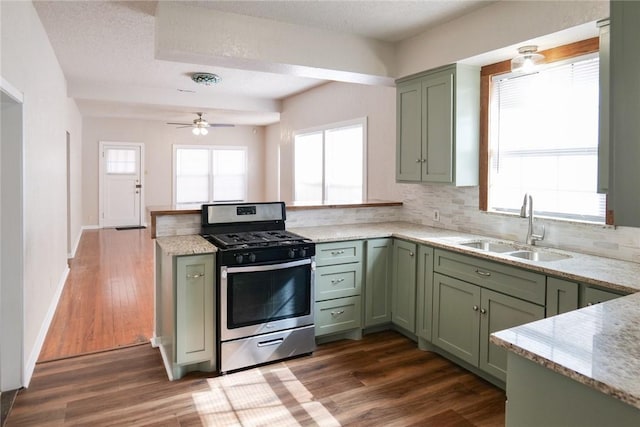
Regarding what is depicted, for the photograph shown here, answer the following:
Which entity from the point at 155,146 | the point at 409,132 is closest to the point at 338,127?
the point at 409,132

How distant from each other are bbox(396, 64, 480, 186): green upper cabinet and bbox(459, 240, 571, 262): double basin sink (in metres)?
0.50

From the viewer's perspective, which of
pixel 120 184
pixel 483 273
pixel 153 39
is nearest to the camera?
pixel 483 273

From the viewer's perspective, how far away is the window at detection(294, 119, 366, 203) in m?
5.34

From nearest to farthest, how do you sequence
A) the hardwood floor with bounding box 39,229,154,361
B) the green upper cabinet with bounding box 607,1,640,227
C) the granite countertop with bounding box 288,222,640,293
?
the green upper cabinet with bounding box 607,1,640,227 < the granite countertop with bounding box 288,222,640,293 < the hardwood floor with bounding box 39,229,154,361

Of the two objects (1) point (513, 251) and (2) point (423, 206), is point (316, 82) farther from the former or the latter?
(1) point (513, 251)

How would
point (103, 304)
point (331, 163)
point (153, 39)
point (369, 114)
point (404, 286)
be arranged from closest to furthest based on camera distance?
point (404, 286)
point (153, 39)
point (103, 304)
point (369, 114)
point (331, 163)

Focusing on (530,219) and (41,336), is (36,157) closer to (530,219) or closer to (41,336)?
(41,336)

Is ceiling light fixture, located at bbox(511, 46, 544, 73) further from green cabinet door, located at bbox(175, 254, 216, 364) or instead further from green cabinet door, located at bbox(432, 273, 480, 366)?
green cabinet door, located at bbox(175, 254, 216, 364)

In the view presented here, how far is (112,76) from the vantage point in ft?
18.0

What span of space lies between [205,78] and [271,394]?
4103 mm

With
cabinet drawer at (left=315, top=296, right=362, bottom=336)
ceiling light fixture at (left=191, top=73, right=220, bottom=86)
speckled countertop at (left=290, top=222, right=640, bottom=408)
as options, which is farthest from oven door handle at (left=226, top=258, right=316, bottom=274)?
ceiling light fixture at (left=191, top=73, right=220, bottom=86)

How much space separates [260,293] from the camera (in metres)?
2.99

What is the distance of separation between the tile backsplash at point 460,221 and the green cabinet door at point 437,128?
341mm

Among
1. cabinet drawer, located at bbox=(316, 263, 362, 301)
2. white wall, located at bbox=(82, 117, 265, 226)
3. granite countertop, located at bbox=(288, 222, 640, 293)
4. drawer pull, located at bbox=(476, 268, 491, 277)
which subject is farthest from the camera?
white wall, located at bbox=(82, 117, 265, 226)
